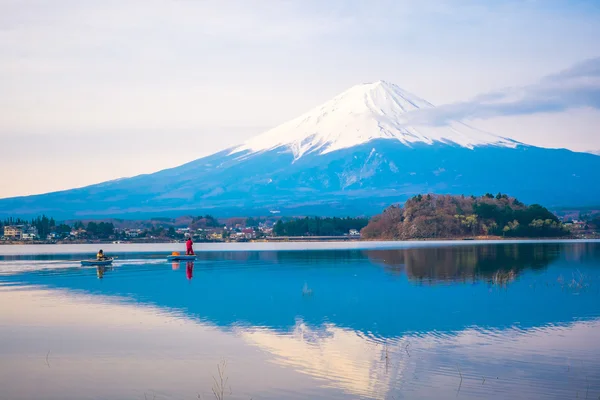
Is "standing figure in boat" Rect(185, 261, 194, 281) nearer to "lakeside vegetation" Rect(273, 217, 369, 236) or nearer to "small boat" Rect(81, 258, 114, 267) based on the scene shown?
"small boat" Rect(81, 258, 114, 267)

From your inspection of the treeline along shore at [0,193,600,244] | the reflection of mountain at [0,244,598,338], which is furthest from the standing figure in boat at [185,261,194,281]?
the treeline along shore at [0,193,600,244]

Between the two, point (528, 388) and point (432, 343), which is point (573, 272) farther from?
point (528, 388)

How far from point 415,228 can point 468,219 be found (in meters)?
7.13

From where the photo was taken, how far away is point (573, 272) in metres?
36.6

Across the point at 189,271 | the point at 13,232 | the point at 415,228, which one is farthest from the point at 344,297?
the point at 13,232

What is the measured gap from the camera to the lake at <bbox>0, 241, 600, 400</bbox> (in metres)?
14.0

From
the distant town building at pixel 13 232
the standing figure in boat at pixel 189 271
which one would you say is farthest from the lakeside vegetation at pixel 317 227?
the standing figure in boat at pixel 189 271

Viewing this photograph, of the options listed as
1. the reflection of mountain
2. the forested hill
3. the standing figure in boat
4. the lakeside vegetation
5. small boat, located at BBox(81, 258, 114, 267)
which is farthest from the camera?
the lakeside vegetation

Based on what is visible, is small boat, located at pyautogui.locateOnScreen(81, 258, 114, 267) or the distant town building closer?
small boat, located at pyautogui.locateOnScreen(81, 258, 114, 267)

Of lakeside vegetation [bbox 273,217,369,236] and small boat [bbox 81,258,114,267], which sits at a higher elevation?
lakeside vegetation [bbox 273,217,369,236]

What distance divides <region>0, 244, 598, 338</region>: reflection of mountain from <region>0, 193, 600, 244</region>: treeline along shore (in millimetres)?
55213

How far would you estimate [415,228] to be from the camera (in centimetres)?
10338

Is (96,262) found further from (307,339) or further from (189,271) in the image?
(307,339)

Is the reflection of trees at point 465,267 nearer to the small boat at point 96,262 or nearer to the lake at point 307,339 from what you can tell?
the lake at point 307,339
